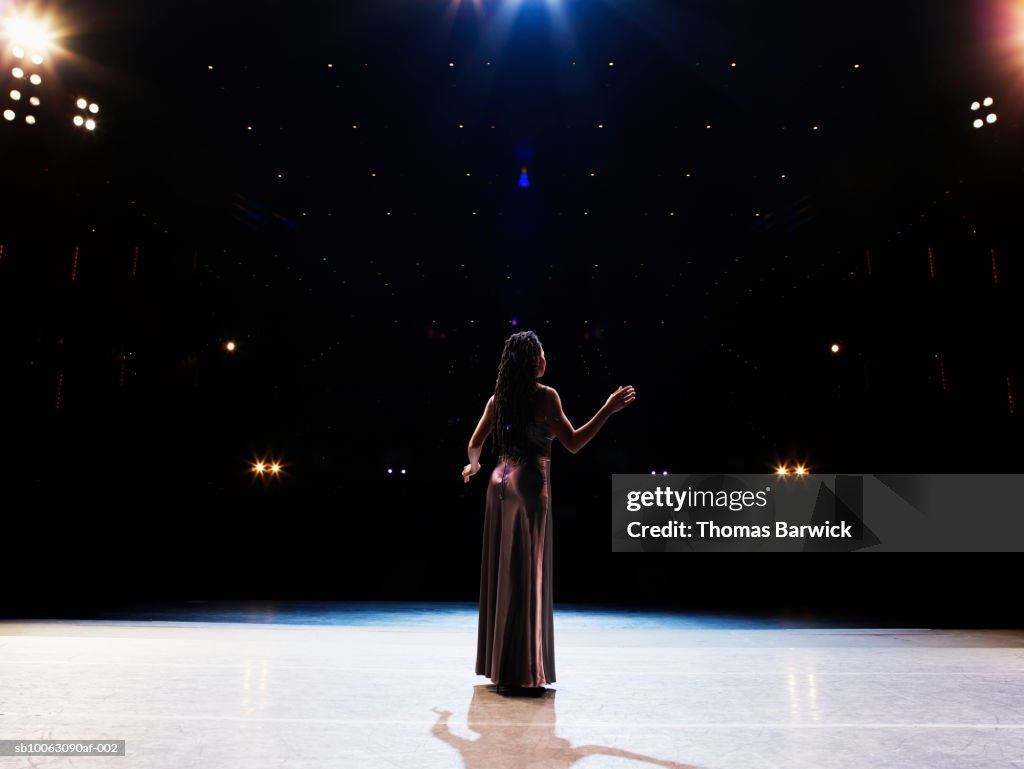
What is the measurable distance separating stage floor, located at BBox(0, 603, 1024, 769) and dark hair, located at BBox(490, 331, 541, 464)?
3.11ft

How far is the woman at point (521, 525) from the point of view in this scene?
8.34 ft

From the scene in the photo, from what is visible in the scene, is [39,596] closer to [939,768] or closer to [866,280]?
[939,768]

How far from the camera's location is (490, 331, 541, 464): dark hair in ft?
9.03

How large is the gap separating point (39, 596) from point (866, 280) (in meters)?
8.78

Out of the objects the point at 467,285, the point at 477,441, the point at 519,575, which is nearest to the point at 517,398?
the point at 477,441

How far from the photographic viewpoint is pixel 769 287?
23.0 feet

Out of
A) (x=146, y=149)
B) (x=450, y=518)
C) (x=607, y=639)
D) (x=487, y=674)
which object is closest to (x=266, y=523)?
(x=450, y=518)
